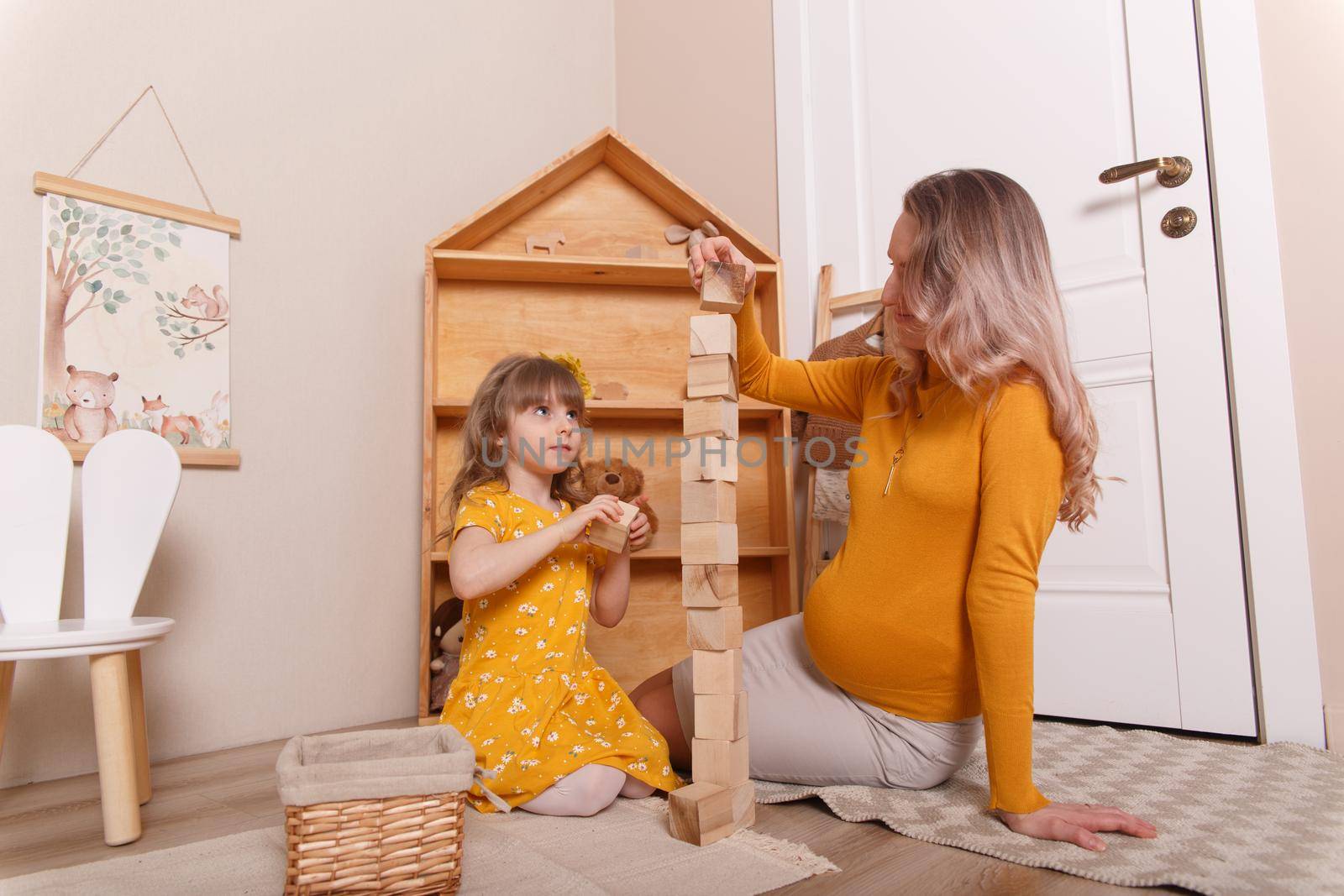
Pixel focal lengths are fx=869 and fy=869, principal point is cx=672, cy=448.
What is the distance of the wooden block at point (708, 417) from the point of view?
3.76 ft

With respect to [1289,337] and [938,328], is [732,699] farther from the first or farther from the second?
[1289,337]

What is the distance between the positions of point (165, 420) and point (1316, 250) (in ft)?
7.12

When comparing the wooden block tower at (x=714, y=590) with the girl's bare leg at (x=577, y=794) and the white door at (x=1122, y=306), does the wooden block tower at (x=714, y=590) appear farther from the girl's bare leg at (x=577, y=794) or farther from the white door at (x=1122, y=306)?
the white door at (x=1122, y=306)

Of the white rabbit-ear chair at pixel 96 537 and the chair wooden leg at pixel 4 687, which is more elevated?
the white rabbit-ear chair at pixel 96 537

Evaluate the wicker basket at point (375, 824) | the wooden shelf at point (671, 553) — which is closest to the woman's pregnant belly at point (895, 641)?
the wicker basket at point (375, 824)

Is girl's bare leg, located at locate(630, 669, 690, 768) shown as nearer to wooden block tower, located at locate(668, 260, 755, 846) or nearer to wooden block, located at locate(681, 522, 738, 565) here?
wooden block tower, located at locate(668, 260, 755, 846)

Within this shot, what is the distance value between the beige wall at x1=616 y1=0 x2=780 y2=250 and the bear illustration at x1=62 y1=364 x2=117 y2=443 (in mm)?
1586

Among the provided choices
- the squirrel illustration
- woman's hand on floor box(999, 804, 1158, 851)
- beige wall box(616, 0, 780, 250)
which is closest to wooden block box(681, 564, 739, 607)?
woman's hand on floor box(999, 804, 1158, 851)

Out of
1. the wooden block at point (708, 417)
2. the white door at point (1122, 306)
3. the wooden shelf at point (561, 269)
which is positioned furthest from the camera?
the wooden shelf at point (561, 269)

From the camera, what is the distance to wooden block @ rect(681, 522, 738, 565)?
1.12 meters

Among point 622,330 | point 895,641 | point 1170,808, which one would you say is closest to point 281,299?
point 622,330

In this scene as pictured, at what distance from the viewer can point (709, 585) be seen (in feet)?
3.69

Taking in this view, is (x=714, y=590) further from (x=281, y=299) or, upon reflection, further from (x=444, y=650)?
(x=281, y=299)

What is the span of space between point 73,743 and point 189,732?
0.19m
